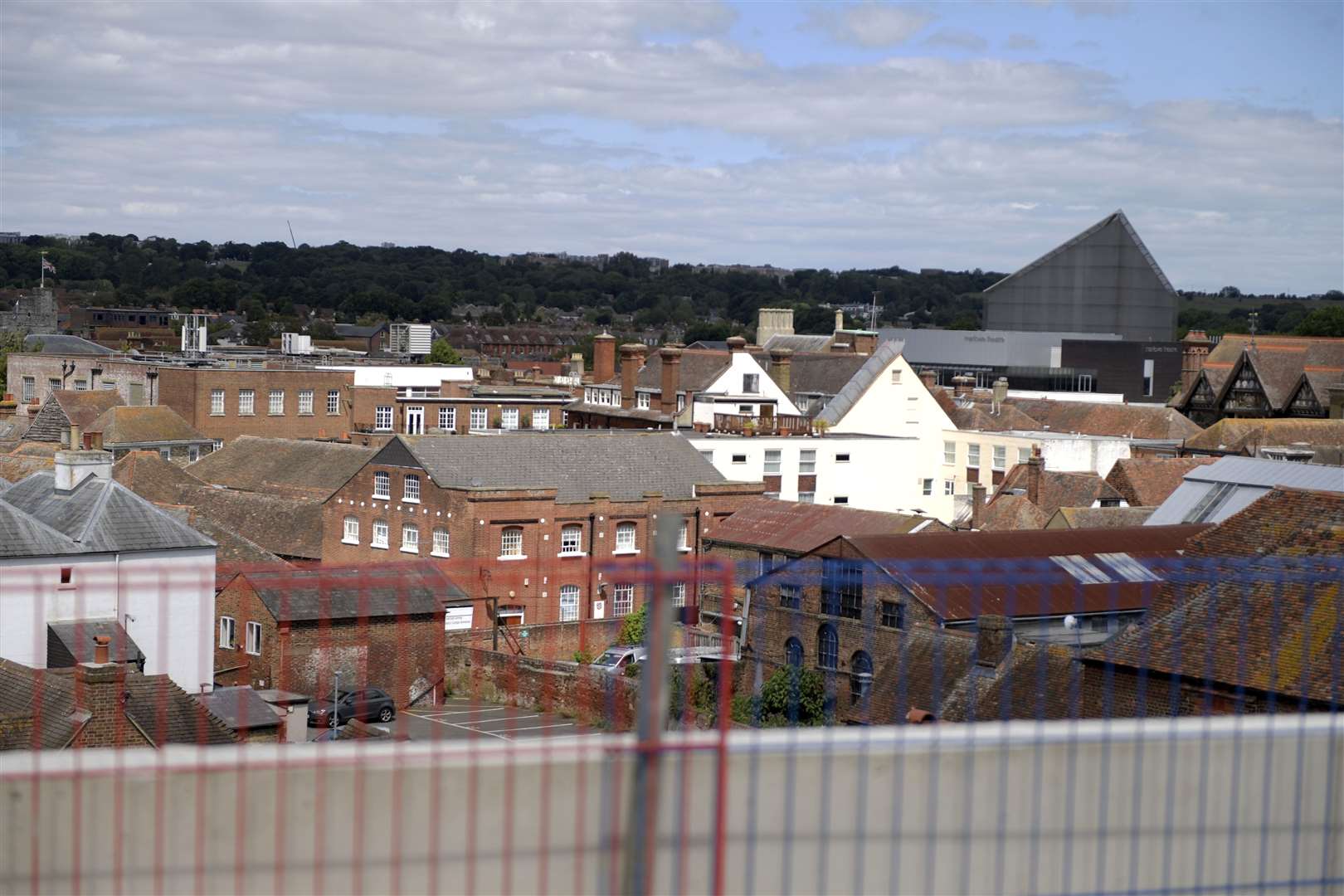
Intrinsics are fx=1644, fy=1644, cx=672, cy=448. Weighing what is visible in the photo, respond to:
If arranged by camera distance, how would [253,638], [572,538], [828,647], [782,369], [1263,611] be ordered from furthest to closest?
[782,369] → [572,538] → [253,638] → [828,647] → [1263,611]

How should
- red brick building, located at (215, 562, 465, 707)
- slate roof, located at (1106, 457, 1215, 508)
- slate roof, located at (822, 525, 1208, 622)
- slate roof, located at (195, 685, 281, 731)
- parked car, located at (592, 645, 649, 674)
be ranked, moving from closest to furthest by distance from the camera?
1. slate roof, located at (195, 685, 281, 731)
2. slate roof, located at (822, 525, 1208, 622)
3. red brick building, located at (215, 562, 465, 707)
4. parked car, located at (592, 645, 649, 674)
5. slate roof, located at (1106, 457, 1215, 508)

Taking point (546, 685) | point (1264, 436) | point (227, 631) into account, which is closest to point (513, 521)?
point (227, 631)

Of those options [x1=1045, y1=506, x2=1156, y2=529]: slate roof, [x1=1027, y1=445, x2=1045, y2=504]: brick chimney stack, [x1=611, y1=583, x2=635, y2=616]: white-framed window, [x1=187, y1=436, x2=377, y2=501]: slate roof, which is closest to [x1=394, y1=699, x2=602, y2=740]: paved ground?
[x1=611, y1=583, x2=635, y2=616]: white-framed window

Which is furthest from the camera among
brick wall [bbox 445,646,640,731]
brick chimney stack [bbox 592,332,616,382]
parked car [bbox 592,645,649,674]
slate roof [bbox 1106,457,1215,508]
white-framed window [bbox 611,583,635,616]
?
brick chimney stack [bbox 592,332,616,382]

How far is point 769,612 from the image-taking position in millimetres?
23844

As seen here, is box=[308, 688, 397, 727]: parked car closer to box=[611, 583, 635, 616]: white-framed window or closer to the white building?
the white building

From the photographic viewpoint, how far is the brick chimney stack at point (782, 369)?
62.8 m

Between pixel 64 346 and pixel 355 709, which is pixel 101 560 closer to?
pixel 355 709

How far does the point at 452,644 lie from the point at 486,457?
31.1 feet

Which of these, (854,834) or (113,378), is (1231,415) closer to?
(113,378)

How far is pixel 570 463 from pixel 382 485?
4.72 metres

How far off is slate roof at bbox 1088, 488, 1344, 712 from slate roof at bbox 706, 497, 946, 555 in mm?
13175

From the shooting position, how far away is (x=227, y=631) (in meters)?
29.0

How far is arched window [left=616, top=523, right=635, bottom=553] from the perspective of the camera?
40.7 metres
